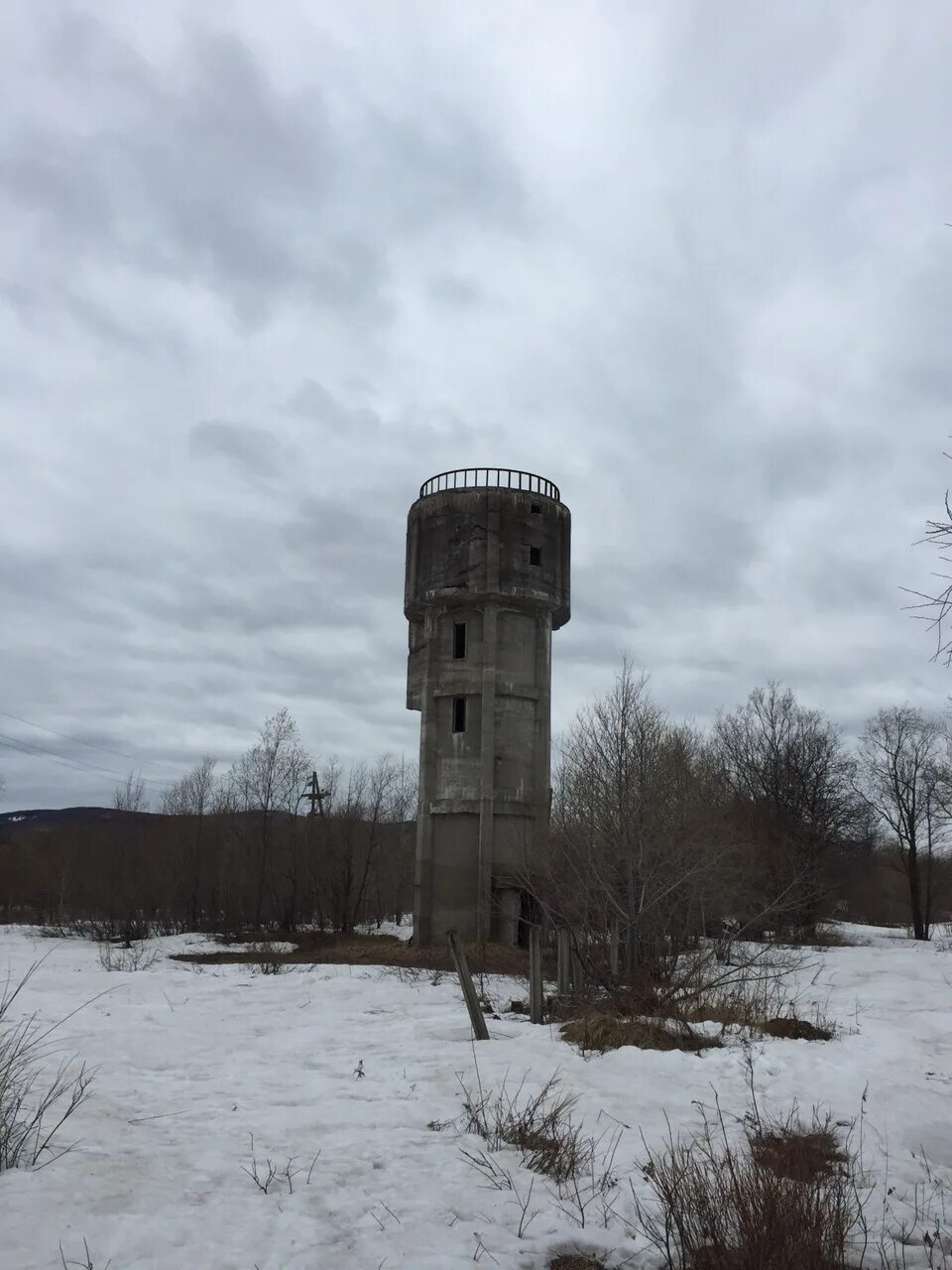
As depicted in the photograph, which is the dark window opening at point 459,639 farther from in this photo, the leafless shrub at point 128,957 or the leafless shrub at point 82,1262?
the leafless shrub at point 82,1262

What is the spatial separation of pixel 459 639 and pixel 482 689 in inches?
77.8

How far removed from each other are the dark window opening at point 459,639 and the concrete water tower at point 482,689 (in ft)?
0.12

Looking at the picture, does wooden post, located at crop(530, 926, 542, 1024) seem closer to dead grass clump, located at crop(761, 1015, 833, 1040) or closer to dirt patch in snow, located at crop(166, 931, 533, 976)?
dead grass clump, located at crop(761, 1015, 833, 1040)

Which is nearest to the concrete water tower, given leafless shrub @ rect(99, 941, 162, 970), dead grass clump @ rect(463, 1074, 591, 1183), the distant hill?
leafless shrub @ rect(99, 941, 162, 970)

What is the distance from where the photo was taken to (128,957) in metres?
24.5

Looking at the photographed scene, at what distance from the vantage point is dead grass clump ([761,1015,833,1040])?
11914 mm

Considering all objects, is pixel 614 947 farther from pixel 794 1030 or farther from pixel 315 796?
pixel 315 796

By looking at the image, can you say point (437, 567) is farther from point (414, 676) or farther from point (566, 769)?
point (566, 769)

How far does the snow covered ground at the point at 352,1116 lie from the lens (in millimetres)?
5188

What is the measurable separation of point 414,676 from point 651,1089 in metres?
21.6

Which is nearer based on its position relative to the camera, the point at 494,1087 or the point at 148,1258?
the point at 148,1258

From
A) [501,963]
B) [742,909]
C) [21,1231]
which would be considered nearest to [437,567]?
[501,963]

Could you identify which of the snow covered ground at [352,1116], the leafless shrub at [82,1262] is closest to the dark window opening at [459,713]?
the snow covered ground at [352,1116]

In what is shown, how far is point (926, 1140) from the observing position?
7578 millimetres
